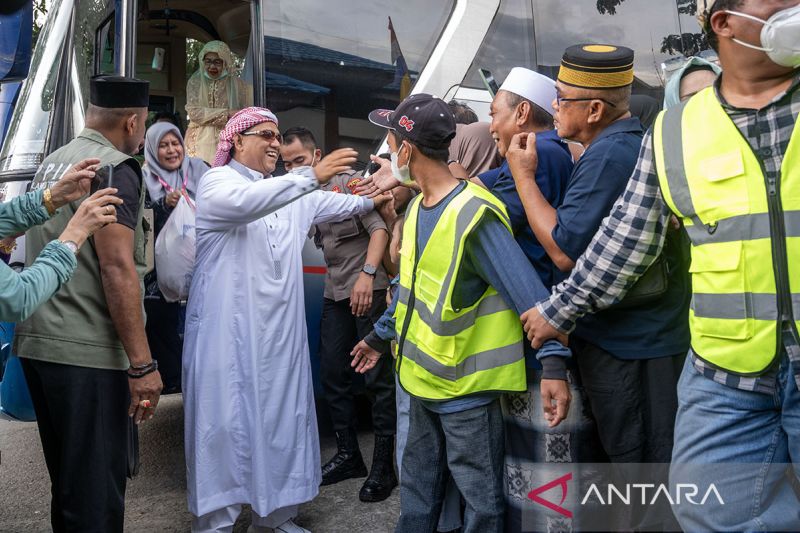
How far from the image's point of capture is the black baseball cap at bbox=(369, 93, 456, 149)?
2.70 m

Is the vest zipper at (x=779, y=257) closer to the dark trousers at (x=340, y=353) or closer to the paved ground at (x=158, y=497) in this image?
the paved ground at (x=158, y=497)

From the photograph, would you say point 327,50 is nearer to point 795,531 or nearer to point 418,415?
point 418,415

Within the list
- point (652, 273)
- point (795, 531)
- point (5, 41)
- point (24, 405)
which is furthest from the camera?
point (24, 405)

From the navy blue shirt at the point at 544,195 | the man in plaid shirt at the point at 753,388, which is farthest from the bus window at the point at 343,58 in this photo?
the man in plaid shirt at the point at 753,388

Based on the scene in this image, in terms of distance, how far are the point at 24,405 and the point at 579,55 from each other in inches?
118

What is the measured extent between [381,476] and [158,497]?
116 centimetres

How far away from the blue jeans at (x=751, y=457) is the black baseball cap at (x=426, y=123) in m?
1.27

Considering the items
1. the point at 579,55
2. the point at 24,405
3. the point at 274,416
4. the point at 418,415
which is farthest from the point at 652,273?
the point at 24,405

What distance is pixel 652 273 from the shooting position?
2.36 meters

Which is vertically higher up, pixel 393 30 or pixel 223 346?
pixel 393 30

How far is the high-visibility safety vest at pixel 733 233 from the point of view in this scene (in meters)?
1.67

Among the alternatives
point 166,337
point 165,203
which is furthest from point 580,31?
point 166,337

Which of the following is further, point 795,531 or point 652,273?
point 652,273

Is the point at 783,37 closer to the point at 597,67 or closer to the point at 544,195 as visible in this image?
the point at 597,67
